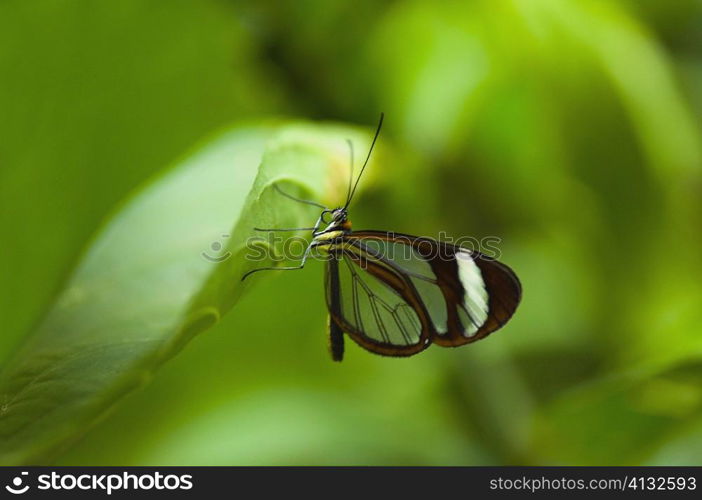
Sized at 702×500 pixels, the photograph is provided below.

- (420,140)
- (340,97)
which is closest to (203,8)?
(340,97)

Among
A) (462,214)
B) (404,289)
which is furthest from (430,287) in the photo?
(462,214)

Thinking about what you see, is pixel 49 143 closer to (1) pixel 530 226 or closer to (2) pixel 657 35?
(1) pixel 530 226

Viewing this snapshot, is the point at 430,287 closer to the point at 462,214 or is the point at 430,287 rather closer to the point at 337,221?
the point at 337,221
